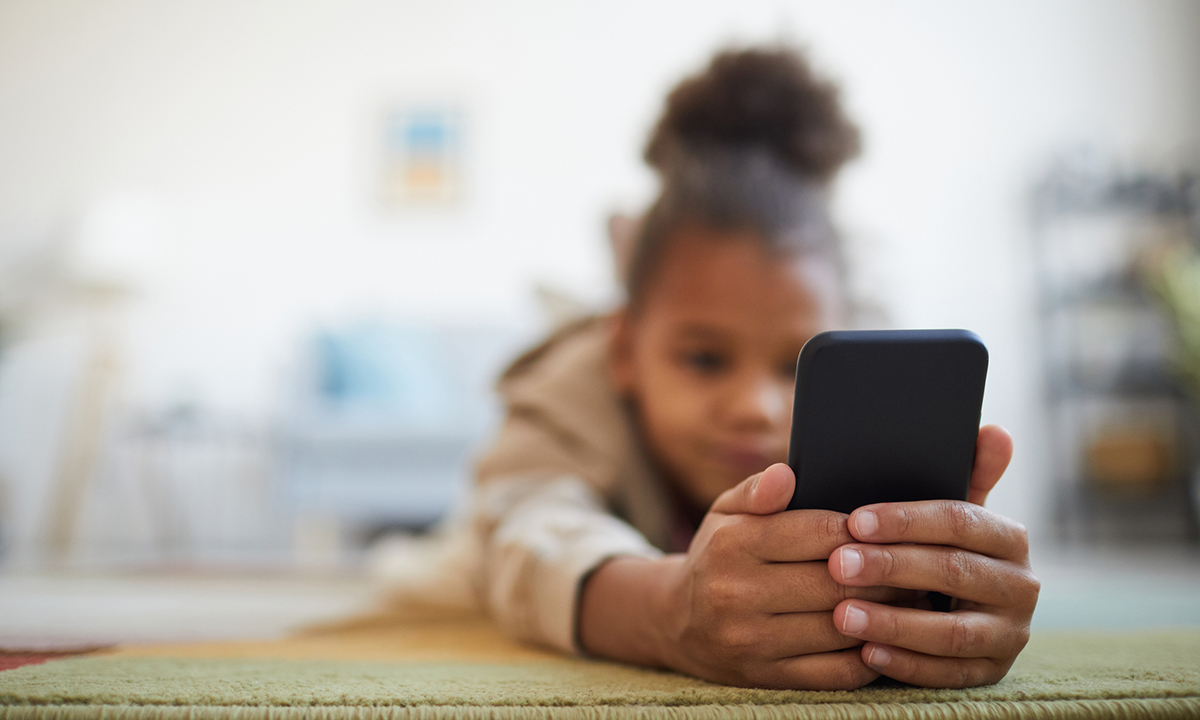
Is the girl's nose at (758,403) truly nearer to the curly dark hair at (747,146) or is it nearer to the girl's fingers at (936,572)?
the curly dark hair at (747,146)

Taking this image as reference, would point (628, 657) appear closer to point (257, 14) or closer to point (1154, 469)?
point (1154, 469)

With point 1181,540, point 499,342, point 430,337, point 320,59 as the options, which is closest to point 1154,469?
point 1181,540

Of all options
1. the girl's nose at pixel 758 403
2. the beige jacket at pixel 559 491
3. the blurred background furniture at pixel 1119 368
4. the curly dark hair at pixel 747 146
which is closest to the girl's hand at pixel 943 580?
the beige jacket at pixel 559 491

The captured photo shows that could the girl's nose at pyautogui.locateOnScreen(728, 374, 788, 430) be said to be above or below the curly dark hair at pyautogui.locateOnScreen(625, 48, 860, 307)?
below

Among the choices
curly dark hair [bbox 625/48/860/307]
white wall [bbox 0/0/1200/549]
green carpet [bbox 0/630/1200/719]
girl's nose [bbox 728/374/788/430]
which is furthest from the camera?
white wall [bbox 0/0/1200/549]

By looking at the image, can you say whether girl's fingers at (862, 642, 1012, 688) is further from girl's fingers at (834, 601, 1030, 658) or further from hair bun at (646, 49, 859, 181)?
hair bun at (646, 49, 859, 181)

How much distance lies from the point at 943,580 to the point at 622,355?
46 cm

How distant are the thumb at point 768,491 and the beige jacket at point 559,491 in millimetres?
133

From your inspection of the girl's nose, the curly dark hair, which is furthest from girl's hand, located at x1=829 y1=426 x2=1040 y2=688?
the curly dark hair

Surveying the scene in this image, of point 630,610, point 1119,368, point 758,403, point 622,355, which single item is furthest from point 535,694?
point 1119,368

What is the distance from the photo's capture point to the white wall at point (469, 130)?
284 centimetres

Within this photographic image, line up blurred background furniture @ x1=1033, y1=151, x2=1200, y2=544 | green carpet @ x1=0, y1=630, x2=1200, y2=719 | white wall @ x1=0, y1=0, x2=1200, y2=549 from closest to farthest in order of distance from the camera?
green carpet @ x1=0, y1=630, x2=1200, y2=719 < blurred background furniture @ x1=1033, y1=151, x2=1200, y2=544 < white wall @ x1=0, y1=0, x2=1200, y2=549

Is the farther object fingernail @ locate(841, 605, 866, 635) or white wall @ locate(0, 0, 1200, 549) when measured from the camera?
white wall @ locate(0, 0, 1200, 549)

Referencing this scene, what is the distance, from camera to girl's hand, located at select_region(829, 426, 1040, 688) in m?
0.27
